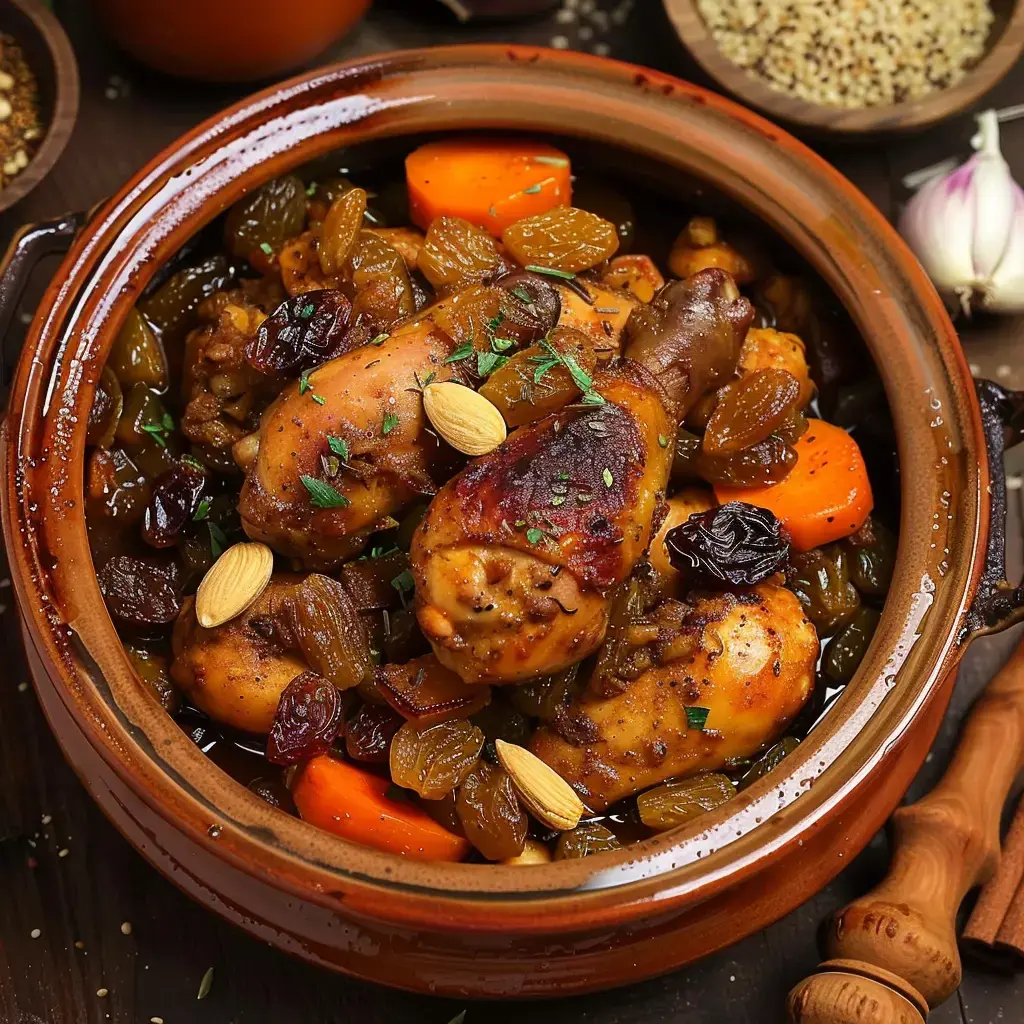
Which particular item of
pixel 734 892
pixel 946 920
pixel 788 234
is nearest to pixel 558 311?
pixel 788 234

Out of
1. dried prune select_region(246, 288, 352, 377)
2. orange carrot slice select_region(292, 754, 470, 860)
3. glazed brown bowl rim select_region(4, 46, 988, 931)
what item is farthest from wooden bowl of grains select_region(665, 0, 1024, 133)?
orange carrot slice select_region(292, 754, 470, 860)

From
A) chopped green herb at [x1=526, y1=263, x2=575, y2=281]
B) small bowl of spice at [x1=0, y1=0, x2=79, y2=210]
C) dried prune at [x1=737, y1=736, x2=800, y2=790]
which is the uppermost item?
small bowl of spice at [x1=0, y1=0, x2=79, y2=210]

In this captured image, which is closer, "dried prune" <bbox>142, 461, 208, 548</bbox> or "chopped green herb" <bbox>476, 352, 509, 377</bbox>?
"chopped green herb" <bbox>476, 352, 509, 377</bbox>

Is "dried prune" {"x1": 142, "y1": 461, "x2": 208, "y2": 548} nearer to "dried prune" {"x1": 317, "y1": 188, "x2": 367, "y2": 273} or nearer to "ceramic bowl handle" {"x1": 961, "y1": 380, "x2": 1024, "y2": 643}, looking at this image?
"dried prune" {"x1": 317, "y1": 188, "x2": 367, "y2": 273}

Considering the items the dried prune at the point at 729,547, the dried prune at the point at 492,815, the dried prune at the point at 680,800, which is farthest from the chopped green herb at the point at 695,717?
the dried prune at the point at 492,815

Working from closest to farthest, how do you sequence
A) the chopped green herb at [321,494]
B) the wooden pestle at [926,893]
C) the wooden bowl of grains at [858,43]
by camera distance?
the chopped green herb at [321,494], the wooden pestle at [926,893], the wooden bowl of grains at [858,43]

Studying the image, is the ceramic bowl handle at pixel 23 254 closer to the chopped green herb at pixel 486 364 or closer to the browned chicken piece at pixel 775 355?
the chopped green herb at pixel 486 364

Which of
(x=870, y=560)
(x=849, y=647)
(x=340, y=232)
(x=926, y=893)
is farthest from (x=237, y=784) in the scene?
(x=926, y=893)
